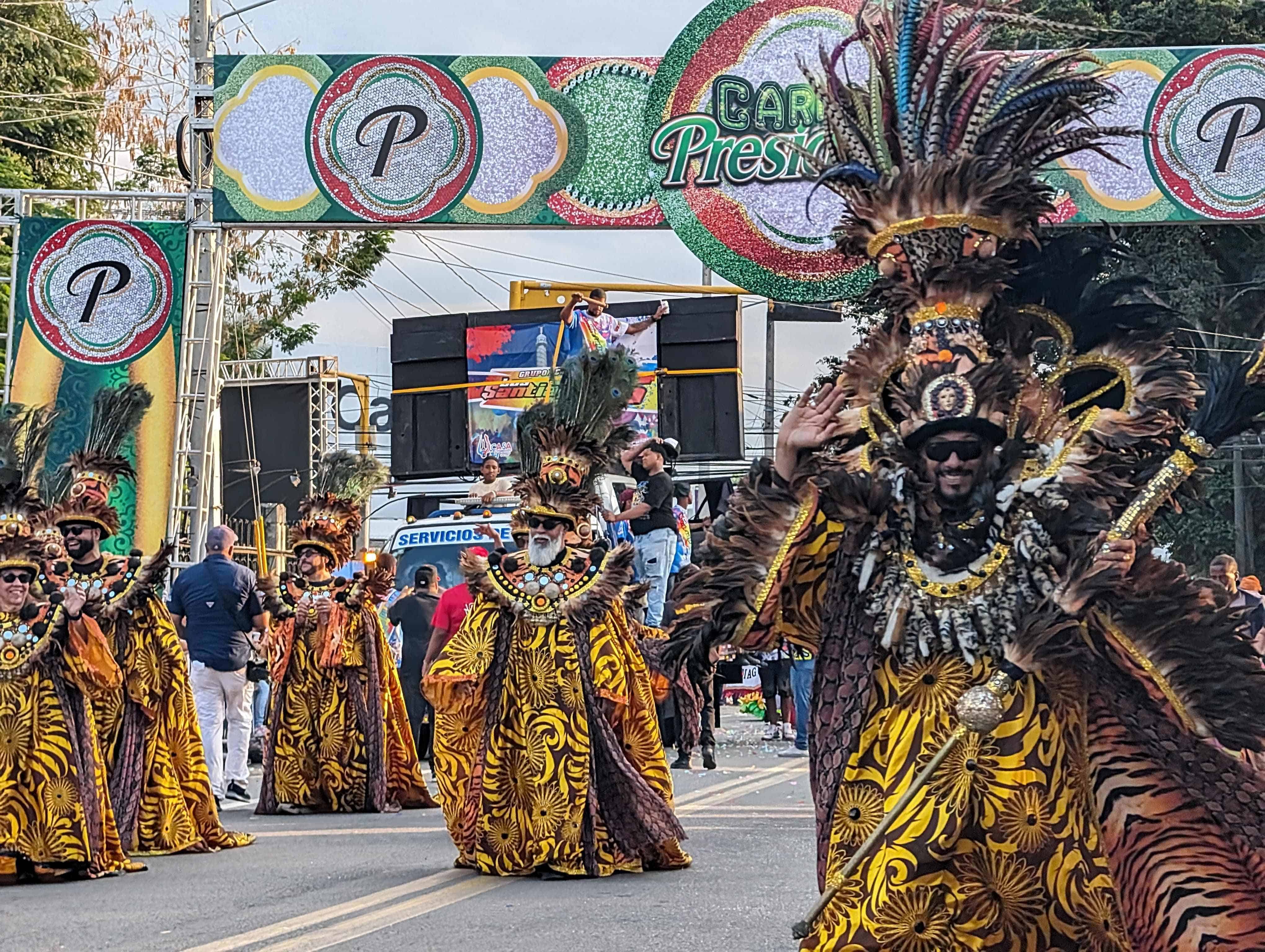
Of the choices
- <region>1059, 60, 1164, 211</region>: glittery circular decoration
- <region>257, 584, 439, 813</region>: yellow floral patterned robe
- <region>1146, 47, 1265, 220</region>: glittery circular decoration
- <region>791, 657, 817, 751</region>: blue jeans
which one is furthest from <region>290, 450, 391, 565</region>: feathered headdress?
<region>1146, 47, 1265, 220</region>: glittery circular decoration

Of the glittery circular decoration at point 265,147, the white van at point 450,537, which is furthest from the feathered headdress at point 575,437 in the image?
the glittery circular decoration at point 265,147

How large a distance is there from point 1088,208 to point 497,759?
10.6 m

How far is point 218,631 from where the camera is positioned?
12.9 m

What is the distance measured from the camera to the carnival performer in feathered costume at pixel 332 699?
12914 mm

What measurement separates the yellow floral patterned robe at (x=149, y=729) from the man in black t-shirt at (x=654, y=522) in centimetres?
403

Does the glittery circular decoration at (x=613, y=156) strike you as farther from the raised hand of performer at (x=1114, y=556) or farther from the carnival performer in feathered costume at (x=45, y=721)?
→ the raised hand of performer at (x=1114, y=556)

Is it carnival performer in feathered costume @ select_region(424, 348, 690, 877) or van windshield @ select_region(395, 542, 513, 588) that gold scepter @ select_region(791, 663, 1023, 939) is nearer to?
carnival performer in feathered costume @ select_region(424, 348, 690, 877)

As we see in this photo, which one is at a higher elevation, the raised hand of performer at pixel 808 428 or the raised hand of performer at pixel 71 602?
the raised hand of performer at pixel 808 428

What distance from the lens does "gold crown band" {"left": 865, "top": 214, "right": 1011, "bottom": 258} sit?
518cm

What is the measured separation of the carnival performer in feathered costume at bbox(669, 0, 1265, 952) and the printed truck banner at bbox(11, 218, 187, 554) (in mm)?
13617

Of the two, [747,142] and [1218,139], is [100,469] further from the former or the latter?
[1218,139]

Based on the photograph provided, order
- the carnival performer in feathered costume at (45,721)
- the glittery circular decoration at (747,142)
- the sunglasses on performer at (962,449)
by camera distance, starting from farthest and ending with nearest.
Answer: the glittery circular decoration at (747,142)
the carnival performer in feathered costume at (45,721)
the sunglasses on performer at (962,449)

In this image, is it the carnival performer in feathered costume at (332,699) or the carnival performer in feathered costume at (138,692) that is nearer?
the carnival performer in feathered costume at (138,692)

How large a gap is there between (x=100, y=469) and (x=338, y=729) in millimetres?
2973
